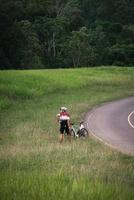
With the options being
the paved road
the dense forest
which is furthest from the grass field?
→ the dense forest

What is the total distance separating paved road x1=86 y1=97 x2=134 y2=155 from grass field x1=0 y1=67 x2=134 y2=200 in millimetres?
997

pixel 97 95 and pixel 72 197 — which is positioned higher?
pixel 72 197

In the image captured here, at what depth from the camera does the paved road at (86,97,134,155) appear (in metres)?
29.0

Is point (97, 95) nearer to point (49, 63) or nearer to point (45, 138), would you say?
point (45, 138)

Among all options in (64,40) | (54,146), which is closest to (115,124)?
(54,146)

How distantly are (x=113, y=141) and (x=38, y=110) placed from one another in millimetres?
14496

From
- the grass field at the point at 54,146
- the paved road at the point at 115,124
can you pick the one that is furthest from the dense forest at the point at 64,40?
the paved road at the point at 115,124

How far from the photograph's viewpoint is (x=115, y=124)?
36719 millimetres

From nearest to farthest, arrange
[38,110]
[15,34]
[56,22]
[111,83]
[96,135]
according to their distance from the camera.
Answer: [96,135]
[38,110]
[111,83]
[15,34]
[56,22]

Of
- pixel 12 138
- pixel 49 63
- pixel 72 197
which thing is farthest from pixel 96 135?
pixel 49 63

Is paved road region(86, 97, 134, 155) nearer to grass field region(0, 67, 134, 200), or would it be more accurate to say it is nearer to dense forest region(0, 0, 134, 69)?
grass field region(0, 67, 134, 200)

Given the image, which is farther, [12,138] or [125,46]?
[125,46]

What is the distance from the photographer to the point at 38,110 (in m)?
43.0

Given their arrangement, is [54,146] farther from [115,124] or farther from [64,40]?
[64,40]
